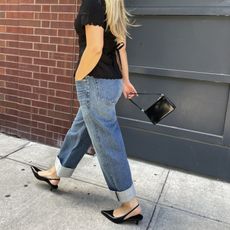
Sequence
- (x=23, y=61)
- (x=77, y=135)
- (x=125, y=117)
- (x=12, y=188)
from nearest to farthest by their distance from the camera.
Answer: (x=77, y=135) < (x=12, y=188) < (x=125, y=117) < (x=23, y=61)

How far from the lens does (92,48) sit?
224cm

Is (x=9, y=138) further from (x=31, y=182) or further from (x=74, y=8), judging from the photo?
(x=74, y=8)

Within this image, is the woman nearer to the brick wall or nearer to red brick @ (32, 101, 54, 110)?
the brick wall

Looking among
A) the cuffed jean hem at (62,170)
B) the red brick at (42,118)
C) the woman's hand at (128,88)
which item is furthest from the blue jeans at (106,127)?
the red brick at (42,118)

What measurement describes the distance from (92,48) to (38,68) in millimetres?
1728

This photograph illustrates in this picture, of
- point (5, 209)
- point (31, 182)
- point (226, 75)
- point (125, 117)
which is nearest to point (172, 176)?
point (125, 117)

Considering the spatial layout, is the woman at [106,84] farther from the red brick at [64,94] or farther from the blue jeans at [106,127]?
the red brick at [64,94]

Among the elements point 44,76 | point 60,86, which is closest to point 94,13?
point 60,86

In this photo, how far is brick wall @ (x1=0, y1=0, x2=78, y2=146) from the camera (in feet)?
11.8

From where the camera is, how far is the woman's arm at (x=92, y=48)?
87.4 inches

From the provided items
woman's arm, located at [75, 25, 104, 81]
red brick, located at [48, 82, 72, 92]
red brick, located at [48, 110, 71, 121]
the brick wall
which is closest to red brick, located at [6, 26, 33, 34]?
the brick wall

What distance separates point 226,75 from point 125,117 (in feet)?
3.54

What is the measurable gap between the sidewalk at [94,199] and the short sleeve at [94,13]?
139 centimetres

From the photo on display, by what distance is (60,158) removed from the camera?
2.85 m
